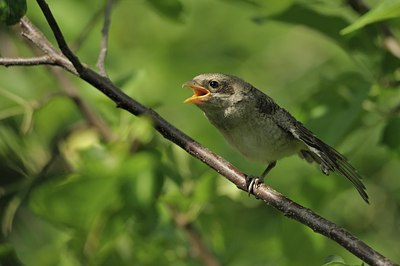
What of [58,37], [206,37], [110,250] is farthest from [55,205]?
[206,37]

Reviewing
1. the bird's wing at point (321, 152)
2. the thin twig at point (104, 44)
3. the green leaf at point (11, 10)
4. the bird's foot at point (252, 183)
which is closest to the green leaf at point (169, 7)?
the thin twig at point (104, 44)

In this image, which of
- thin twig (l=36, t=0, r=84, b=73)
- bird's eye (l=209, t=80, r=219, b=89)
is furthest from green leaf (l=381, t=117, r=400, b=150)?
thin twig (l=36, t=0, r=84, b=73)

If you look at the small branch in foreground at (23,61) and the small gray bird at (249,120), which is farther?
the small gray bird at (249,120)

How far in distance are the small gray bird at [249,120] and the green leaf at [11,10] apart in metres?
1.45

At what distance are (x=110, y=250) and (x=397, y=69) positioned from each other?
194 centimetres

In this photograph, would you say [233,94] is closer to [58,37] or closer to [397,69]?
[397,69]

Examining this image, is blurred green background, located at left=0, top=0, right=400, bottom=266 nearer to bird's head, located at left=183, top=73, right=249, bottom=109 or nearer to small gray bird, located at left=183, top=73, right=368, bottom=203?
small gray bird, located at left=183, top=73, right=368, bottom=203

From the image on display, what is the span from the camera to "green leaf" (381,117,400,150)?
13.0 feet

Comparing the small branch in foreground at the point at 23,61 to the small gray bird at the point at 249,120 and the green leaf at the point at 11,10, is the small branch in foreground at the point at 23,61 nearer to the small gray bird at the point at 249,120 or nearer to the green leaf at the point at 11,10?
the green leaf at the point at 11,10

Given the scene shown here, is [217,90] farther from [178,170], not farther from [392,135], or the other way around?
[392,135]

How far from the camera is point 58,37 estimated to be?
9.43 feet

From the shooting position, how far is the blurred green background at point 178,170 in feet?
13.7

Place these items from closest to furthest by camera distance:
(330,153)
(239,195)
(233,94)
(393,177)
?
(330,153) → (233,94) → (239,195) → (393,177)

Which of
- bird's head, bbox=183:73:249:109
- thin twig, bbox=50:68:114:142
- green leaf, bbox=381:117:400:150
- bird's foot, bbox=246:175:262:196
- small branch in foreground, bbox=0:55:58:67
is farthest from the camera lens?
thin twig, bbox=50:68:114:142
